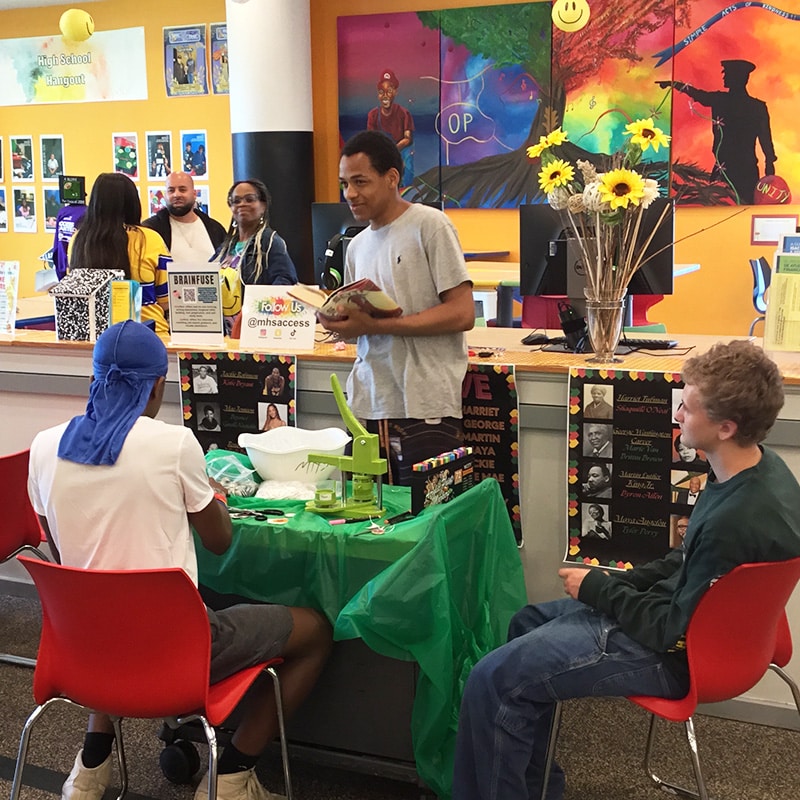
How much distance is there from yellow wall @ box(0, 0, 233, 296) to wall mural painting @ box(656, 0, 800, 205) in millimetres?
3204

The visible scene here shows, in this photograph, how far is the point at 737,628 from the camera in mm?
1815

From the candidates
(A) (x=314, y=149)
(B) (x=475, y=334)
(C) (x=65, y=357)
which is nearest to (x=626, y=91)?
(A) (x=314, y=149)

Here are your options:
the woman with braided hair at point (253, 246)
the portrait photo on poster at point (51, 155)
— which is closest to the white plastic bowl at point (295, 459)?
the woman with braided hair at point (253, 246)

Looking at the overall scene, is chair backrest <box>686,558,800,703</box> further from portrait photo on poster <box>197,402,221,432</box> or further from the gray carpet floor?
portrait photo on poster <box>197,402,221,432</box>

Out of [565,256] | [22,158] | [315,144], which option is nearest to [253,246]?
[565,256]

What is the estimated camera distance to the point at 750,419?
1840 millimetres

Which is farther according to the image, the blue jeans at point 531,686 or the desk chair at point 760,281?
the desk chair at point 760,281

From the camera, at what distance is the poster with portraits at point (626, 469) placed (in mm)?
2693

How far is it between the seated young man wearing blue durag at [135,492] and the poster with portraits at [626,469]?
3.43 ft

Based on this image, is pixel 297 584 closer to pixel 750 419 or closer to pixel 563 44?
pixel 750 419

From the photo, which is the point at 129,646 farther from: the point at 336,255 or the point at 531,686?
the point at 336,255

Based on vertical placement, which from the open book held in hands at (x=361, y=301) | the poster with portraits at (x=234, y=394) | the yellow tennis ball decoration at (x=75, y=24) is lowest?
the poster with portraits at (x=234, y=394)

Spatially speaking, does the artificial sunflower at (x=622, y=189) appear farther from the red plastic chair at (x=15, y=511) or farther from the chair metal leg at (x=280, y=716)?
the red plastic chair at (x=15, y=511)

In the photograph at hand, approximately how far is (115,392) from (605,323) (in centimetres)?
147
